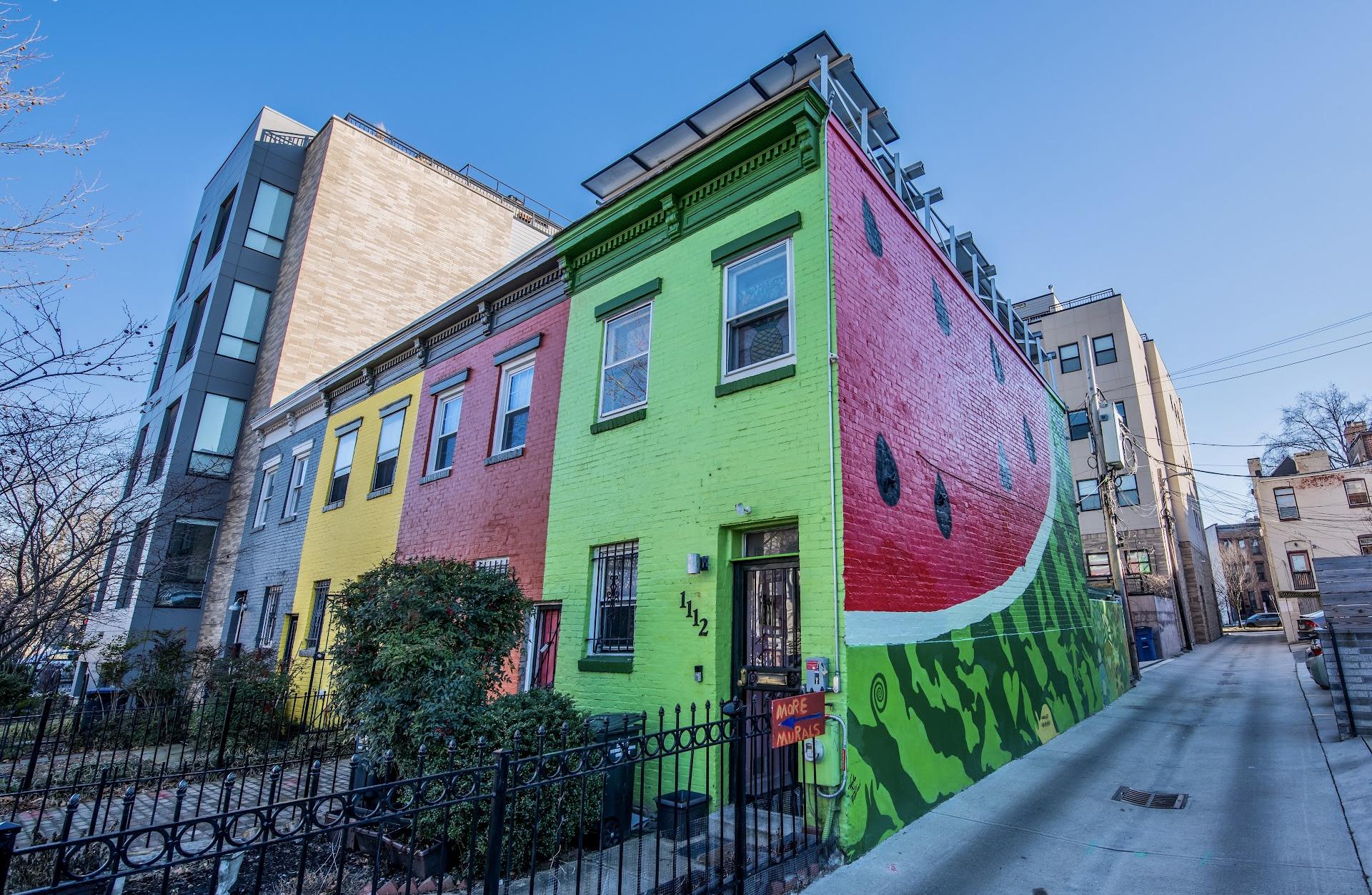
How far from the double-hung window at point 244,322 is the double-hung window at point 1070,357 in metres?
34.9

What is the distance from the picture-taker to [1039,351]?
53.2ft

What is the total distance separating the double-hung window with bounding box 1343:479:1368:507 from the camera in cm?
3472

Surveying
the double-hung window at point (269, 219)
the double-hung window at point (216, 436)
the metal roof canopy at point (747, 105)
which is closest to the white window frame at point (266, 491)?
the double-hung window at point (216, 436)

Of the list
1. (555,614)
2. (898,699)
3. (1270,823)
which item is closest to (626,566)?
(555,614)

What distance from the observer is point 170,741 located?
887 cm

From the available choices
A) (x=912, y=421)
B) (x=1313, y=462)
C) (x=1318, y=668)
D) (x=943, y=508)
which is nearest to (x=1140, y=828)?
(x=943, y=508)

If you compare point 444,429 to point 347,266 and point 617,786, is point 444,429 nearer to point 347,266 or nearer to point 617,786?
point 617,786

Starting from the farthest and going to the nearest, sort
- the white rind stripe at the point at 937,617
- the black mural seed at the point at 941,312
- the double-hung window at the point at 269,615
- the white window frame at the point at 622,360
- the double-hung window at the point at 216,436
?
the double-hung window at the point at 216,436, the double-hung window at the point at 269,615, the black mural seed at the point at 941,312, the white window frame at the point at 622,360, the white rind stripe at the point at 937,617

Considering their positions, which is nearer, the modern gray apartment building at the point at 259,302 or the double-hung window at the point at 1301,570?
the modern gray apartment building at the point at 259,302

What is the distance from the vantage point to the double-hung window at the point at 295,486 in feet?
56.0

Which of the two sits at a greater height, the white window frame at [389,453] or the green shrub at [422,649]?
the white window frame at [389,453]

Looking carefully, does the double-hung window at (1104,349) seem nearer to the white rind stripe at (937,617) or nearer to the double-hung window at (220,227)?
the white rind stripe at (937,617)

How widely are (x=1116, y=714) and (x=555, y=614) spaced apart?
11435mm

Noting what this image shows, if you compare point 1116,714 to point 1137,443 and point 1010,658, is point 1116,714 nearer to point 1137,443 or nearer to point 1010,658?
point 1010,658
